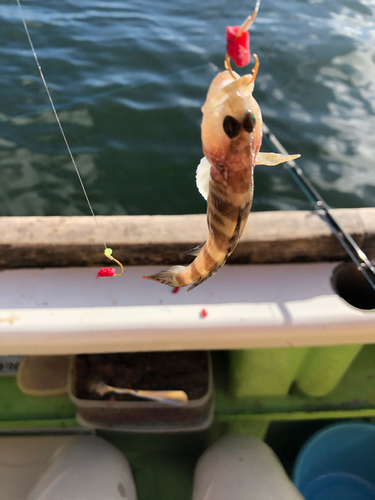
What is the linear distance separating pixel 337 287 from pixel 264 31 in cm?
667

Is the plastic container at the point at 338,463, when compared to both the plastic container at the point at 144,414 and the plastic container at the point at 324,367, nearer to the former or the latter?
the plastic container at the point at 324,367

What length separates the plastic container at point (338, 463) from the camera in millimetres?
3033

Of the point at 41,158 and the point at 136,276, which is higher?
the point at 136,276

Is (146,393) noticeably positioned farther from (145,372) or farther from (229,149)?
(229,149)

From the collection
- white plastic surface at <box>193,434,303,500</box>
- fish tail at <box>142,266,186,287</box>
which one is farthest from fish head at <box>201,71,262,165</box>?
white plastic surface at <box>193,434,303,500</box>

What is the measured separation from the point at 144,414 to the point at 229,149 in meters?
2.31

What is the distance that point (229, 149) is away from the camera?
44.7 inches

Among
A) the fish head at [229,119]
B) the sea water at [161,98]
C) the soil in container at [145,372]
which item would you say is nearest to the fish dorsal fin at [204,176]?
the fish head at [229,119]

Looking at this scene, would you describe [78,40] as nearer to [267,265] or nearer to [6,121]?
[6,121]

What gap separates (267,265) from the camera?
8.60 feet

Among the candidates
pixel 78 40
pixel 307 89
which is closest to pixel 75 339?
pixel 307 89

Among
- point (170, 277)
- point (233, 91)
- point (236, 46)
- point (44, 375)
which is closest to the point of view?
point (236, 46)

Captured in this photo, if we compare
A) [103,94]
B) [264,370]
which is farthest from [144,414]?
[103,94]

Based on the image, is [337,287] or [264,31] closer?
Answer: [337,287]
